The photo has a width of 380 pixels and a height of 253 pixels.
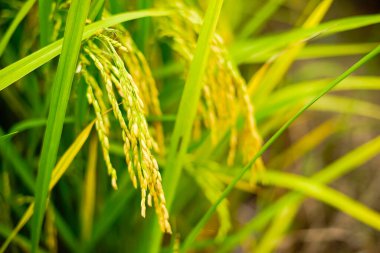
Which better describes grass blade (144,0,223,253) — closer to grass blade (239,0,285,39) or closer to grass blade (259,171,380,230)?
grass blade (259,171,380,230)

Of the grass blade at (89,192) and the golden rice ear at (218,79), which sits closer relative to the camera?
the golden rice ear at (218,79)

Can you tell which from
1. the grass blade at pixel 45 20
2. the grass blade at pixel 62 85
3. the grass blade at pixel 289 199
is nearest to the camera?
the grass blade at pixel 62 85

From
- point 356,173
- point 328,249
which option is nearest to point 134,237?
point 328,249

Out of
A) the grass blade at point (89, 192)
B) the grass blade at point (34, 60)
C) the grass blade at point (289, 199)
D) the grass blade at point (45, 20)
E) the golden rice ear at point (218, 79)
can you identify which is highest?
the grass blade at point (45, 20)

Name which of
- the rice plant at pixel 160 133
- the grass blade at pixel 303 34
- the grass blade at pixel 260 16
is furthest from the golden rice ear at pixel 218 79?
the grass blade at pixel 260 16

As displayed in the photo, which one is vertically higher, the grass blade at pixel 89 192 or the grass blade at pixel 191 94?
the grass blade at pixel 191 94

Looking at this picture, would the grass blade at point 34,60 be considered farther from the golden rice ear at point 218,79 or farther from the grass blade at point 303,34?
the grass blade at point 303,34

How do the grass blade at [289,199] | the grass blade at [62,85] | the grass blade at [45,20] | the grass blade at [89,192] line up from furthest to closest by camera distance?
the grass blade at [289,199] → the grass blade at [89,192] → the grass blade at [45,20] → the grass blade at [62,85]

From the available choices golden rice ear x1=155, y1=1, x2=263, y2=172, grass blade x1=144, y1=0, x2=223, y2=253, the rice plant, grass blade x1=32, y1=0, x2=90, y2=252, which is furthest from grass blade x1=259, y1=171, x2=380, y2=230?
grass blade x1=32, y1=0, x2=90, y2=252
